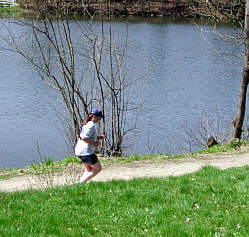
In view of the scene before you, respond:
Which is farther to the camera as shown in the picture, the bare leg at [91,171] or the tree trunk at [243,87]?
the tree trunk at [243,87]

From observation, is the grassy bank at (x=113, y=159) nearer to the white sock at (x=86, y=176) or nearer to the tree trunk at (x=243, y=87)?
the tree trunk at (x=243, y=87)

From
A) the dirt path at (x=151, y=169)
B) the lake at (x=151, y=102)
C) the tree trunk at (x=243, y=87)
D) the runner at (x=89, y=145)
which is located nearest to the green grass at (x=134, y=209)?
the runner at (x=89, y=145)

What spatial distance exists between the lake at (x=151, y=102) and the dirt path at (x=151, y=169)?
1020mm

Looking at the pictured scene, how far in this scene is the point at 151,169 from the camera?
425 inches

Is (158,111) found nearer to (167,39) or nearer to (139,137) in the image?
(139,137)

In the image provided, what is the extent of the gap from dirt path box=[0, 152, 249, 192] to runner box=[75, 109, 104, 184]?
98cm

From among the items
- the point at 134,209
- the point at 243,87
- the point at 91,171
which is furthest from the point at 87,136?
the point at 243,87

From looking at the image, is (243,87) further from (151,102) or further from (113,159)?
(151,102)

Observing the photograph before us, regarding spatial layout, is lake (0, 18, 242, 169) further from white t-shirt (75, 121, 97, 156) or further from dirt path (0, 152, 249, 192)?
white t-shirt (75, 121, 97, 156)

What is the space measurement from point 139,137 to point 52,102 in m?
5.15

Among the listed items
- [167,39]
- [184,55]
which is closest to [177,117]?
[184,55]

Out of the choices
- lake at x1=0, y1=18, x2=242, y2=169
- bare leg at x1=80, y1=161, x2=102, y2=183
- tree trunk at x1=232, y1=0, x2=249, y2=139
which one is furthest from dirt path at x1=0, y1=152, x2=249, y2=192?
tree trunk at x1=232, y1=0, x2=249, y2=139

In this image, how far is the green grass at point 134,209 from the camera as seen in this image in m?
5.42

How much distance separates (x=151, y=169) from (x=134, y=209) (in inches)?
184
